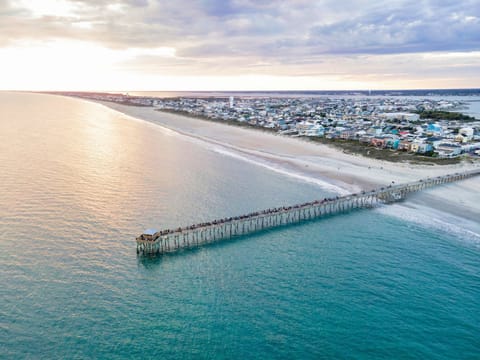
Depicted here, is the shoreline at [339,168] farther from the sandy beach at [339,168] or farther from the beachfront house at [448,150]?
the beachfront house at [448,150]

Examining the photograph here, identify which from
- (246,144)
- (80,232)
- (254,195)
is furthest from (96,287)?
(246,144)

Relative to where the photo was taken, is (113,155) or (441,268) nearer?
(441,268)

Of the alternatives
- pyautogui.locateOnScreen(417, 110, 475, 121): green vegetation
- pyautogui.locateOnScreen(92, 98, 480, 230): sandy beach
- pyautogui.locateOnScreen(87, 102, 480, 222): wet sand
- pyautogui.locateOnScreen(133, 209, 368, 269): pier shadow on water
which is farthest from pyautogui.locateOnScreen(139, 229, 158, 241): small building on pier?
pyautogui.locateOnScreen(417, 110, 475, 121): green vegetation

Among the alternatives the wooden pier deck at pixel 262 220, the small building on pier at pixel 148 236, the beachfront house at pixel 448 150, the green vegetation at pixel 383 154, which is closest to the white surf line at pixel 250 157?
the wooden pier deck at pixel 262 220

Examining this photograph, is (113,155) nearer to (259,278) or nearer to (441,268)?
(259,278)

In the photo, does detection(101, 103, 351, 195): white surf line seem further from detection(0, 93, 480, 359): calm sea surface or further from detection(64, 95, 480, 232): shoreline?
detection(0, 93, 480, 359): calm sea surface
